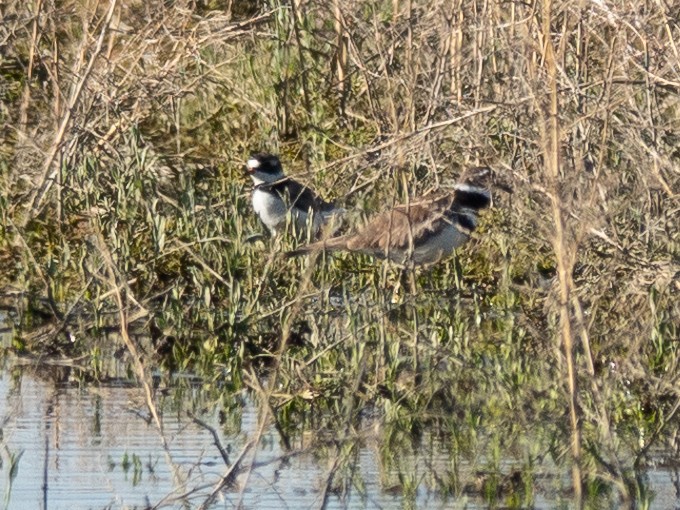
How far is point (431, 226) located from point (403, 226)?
9.3 inches

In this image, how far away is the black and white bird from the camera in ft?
30.6

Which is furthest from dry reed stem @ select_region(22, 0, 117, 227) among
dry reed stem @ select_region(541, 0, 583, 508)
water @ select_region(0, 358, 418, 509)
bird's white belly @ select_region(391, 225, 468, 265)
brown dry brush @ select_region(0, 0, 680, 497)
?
dry reed stem @ select_region(541, 0, 583, 508)

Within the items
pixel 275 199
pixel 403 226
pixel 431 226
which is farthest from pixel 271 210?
pixel 431 226

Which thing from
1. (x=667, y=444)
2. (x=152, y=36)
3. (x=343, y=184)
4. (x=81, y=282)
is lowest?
(x=667, y=444)

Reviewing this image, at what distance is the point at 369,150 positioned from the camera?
6168 mm

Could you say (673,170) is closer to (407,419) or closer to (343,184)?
(407,419)

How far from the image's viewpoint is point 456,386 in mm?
6195

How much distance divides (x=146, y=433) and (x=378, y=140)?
253cm

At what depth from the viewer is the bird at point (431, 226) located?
808 centimetres

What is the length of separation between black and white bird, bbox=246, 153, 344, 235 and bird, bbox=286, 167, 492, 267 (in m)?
0.77

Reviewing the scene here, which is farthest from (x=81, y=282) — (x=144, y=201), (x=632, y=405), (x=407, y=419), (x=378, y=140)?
(x=632, y=405)

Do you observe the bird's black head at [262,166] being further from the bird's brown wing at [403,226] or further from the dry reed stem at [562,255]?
the dry reed stem at [562,255]

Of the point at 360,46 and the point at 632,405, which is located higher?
the point at 360,46

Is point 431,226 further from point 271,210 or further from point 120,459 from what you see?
point 120,459
